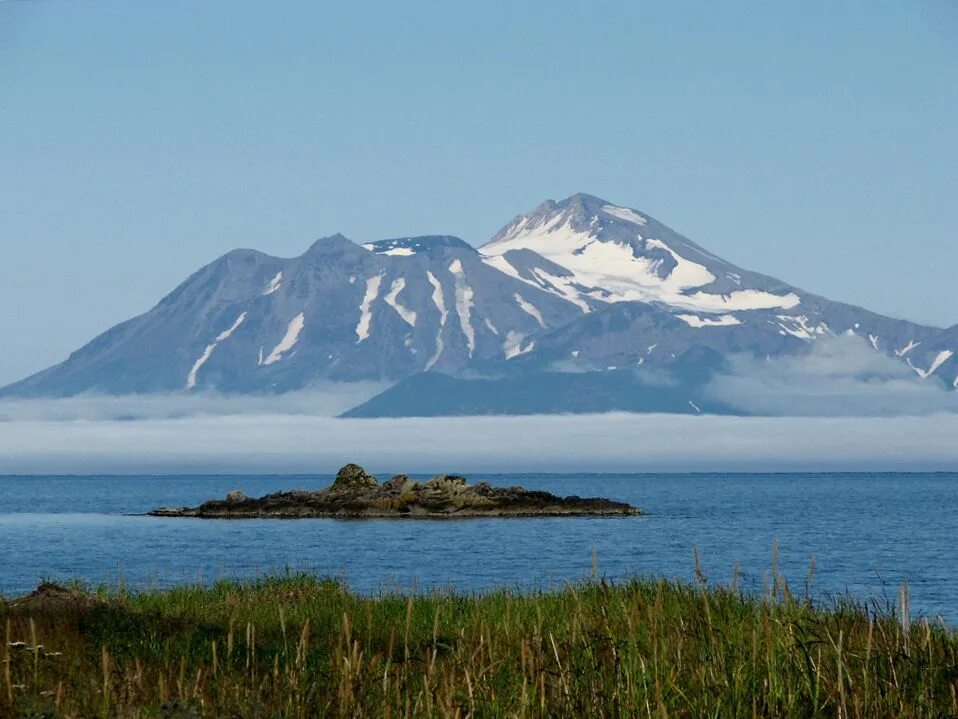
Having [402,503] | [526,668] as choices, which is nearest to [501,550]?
[402,503]

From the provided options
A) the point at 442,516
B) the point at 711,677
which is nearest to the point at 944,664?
the point at 711,677

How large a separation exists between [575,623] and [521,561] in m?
54.9

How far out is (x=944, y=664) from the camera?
1101 cm

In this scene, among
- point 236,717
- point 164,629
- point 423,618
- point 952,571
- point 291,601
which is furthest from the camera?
point 952,571

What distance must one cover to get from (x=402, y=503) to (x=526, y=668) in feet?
354

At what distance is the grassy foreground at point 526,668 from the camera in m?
9.28

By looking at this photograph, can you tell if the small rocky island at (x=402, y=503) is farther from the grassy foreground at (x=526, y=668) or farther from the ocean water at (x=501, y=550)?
the grassy foreground at (x=526, y=668)

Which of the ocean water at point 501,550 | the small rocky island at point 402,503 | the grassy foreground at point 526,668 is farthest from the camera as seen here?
the small rocky island at point 402,503

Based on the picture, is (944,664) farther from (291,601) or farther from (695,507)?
(695,507)

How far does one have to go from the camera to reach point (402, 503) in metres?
118

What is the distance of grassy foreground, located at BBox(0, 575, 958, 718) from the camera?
9281mm

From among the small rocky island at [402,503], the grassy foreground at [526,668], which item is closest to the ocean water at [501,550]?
the small rocky island at [402,503]

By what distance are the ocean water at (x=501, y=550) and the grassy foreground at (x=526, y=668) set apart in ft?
43.7

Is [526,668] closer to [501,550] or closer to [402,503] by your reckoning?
[501,550]
